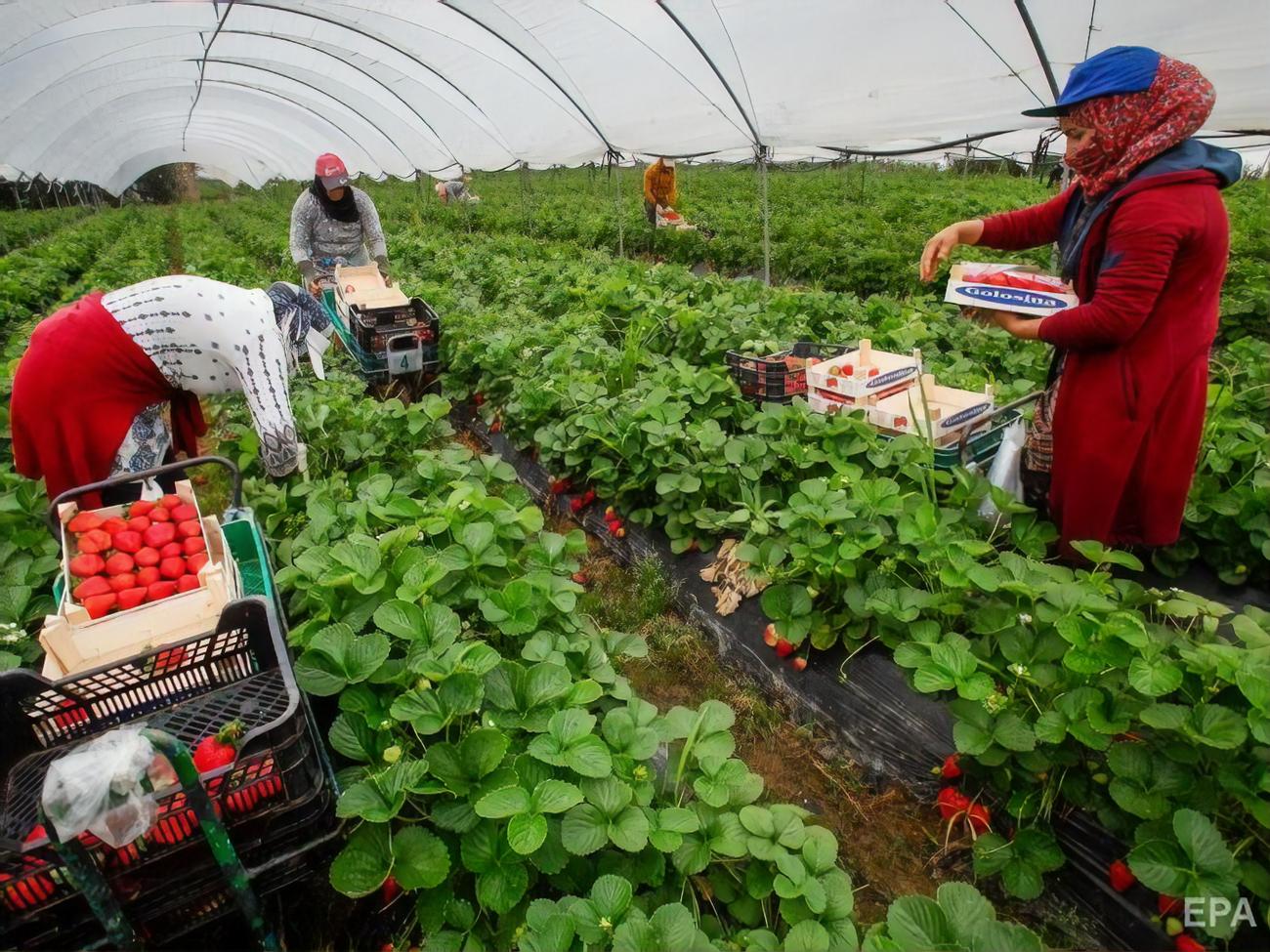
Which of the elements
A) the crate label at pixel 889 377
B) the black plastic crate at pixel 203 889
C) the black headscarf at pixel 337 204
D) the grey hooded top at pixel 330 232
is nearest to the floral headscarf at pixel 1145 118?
the crate label at pixel 889 377

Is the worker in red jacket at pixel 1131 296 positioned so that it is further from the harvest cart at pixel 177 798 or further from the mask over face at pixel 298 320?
the mask over face at pixel 298 320

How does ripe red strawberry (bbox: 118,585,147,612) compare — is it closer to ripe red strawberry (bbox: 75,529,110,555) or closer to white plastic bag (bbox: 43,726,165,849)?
ripe red strawberry (bbox: 75,529,110,555)

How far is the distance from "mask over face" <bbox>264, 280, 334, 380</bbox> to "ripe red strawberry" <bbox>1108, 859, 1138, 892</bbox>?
3638mm

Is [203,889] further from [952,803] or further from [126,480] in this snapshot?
[952,803]

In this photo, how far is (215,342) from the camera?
255cm

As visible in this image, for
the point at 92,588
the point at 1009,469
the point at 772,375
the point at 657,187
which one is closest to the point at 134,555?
the point at 92,588

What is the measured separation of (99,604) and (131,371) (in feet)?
3.30

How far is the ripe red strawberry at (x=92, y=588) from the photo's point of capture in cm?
204

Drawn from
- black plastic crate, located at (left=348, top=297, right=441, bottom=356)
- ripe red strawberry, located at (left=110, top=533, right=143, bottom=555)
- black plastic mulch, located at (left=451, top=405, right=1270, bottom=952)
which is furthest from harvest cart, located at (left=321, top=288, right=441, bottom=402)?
ripe red strawberry, located at (left=110, top=533, right=143, bottom=555)

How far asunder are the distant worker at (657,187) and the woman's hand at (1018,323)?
9.48 metres

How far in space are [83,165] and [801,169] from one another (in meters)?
22.4

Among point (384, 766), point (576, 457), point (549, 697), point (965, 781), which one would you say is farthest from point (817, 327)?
point (384, 766)

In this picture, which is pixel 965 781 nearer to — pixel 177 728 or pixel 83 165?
pixel 177 728

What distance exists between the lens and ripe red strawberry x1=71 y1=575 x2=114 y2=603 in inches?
80.4
